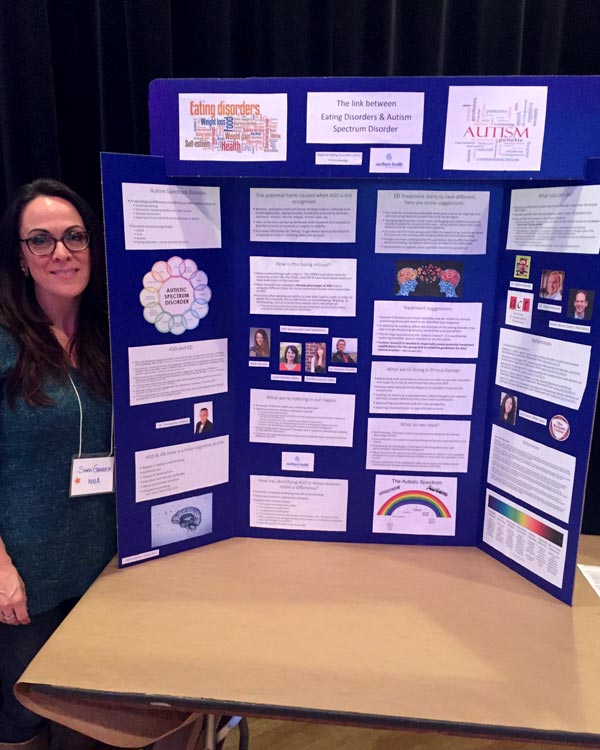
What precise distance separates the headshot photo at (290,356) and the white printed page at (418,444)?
0.75 feet

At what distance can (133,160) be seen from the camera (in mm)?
1260

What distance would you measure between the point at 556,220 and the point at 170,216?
2.74 ft

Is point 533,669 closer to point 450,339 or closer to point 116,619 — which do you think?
point 450,339

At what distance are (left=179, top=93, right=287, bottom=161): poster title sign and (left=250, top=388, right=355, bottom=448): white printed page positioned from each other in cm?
55

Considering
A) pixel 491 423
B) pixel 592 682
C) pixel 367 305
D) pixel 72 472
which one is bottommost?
pixel 592 682

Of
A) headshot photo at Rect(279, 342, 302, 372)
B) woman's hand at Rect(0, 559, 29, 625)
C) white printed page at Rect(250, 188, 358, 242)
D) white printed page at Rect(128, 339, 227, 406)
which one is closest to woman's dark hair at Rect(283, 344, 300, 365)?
headshot photo at Rect(279, 342, 302, 372)

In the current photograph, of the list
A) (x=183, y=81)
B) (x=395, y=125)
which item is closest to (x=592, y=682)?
(x=395, y=125)

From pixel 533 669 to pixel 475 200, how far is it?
3.21 ft

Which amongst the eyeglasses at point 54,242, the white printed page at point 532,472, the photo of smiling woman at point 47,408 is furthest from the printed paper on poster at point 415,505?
the eyeglasses at point 54,242

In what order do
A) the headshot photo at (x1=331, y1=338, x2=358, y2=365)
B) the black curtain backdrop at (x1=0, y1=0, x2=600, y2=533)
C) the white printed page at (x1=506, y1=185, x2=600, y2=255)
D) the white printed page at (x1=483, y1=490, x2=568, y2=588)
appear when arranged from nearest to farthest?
the white printed page at (x1=506, y1=185, x2=600, y2=255), the white printed page at (x1=483, y1=490, x2=568, y2=588), the headshot photo at (x1=331, y1=338, x2=358, y2=365), the black curtain backdrop at (x1=0, y1=0, x2=600, y2=533)

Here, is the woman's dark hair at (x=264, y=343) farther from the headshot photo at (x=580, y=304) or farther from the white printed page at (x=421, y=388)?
the headshot photo at (x=580, y=304)

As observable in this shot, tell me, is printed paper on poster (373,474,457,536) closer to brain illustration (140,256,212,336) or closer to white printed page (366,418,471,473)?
white printed page (366,418,471,473)

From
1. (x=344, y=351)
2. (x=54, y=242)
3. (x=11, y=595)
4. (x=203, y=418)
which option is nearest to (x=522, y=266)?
(x=344, y=351)

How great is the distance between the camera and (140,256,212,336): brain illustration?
1.33 metres
